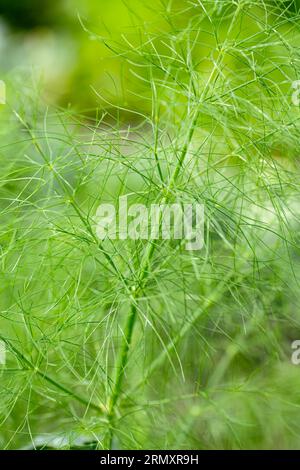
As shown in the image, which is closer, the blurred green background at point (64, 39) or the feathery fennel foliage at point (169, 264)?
the feathery fennel foliage at point (169, 264)

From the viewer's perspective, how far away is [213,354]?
111 cm

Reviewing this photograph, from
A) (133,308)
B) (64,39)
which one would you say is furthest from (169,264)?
(64,39)

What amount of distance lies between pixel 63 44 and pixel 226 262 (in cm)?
113

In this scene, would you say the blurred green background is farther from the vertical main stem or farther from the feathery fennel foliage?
the vertical main stem

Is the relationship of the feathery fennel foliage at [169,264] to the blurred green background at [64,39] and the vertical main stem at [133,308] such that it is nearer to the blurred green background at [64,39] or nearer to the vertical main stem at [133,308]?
the vertical main stem at [133,308]

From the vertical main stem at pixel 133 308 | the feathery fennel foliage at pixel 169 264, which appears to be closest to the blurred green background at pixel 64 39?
the feathery fennel foliage at pixel 169 264

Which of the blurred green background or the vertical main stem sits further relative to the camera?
the blurred green background

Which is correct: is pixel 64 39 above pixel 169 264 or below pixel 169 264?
above

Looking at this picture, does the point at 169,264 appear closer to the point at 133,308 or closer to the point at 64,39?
the point at 133,308

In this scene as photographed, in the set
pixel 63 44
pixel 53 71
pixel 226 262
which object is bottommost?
pixel 226 262

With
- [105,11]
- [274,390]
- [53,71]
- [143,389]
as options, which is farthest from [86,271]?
[105,11]

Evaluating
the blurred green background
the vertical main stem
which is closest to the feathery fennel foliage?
the vertical main stem

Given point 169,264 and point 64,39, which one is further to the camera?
point 64,39

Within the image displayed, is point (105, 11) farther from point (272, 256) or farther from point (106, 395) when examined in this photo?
point (106, 395)
